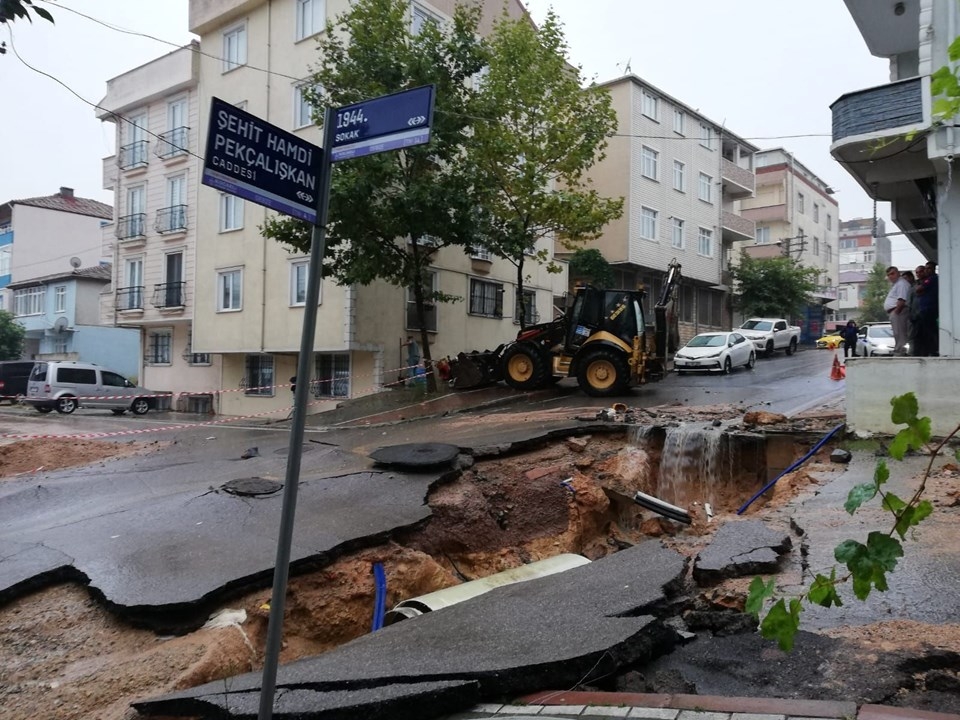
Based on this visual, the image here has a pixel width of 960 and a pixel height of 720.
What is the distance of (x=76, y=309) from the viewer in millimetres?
36062

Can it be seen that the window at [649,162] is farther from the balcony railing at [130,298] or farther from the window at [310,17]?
the balcony railing at [130,298]

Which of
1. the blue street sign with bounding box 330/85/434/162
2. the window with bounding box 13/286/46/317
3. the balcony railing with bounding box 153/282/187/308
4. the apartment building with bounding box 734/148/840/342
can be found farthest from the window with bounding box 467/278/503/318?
the window with bounding box 13/286/46/317

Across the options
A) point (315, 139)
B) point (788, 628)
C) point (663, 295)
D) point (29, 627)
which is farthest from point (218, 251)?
point (788, 628)

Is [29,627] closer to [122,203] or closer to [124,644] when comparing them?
[124,644]

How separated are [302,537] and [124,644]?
5.73 ft

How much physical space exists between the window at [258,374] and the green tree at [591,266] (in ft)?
42.0

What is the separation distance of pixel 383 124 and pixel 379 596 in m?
4.19

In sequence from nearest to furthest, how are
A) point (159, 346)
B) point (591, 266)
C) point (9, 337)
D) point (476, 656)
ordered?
point (476, 656) < point (159, 346) < point (591, 266) < point (9, 337)

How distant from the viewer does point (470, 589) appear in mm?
5844

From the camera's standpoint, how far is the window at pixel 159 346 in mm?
27875

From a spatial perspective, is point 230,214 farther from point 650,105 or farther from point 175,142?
point 650,105

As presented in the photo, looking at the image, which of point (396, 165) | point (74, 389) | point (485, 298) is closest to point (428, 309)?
point (485, 298)

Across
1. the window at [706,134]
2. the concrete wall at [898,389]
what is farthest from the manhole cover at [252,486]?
the window at [706,134]

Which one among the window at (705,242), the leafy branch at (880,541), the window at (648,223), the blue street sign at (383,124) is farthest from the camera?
the window at (705,242)
